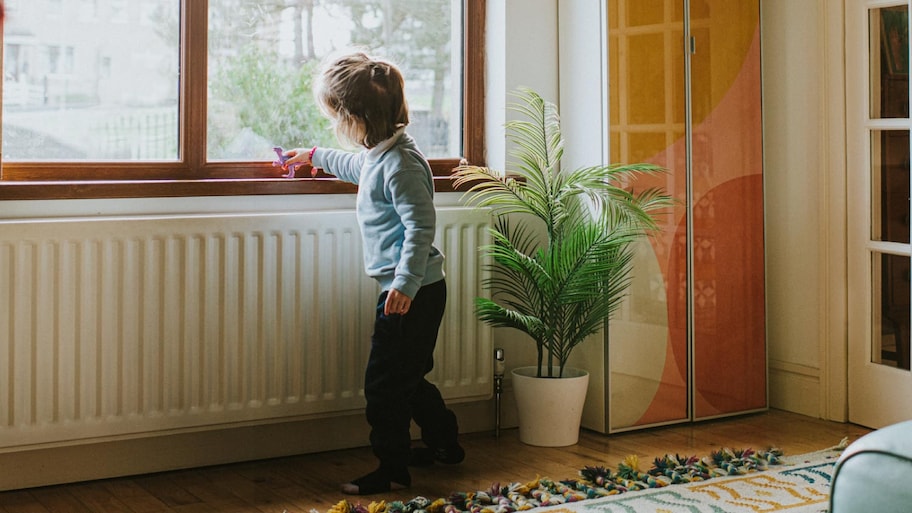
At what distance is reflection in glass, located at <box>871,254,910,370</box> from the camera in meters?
3.42

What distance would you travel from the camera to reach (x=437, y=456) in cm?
306

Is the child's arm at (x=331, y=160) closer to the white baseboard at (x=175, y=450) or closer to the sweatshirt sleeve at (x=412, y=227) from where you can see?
the sweatshirt sleeve at (x=412, y=227)

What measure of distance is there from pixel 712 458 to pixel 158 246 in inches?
65.3

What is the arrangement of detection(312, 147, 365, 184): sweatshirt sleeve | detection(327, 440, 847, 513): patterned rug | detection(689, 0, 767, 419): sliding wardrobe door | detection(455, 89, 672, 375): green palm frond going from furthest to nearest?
detection(689, 0, 767, 419): sliding wardrobe door < detection(455, 89, 672, 375): green palm frond < detection(312, 147, 365, 184): sweatshirt sleeve < detection(327, 440, 847, 513): patterned rug

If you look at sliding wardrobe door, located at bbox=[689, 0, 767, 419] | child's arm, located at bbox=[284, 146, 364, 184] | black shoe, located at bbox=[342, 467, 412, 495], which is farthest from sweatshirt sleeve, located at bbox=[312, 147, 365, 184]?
sliding wardrobe door, located at bbox=[689, 0, 767, 419]

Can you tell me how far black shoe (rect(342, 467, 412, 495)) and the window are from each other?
2.84 feet

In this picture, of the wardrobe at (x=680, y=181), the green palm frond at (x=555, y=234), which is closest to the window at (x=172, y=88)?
the green palm frond at (x=555, y=234)

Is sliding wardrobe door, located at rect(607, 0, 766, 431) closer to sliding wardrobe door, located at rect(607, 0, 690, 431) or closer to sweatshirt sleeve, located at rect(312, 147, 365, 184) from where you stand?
sliding wardrobe door, located at rect(607, 0, 690, 431)

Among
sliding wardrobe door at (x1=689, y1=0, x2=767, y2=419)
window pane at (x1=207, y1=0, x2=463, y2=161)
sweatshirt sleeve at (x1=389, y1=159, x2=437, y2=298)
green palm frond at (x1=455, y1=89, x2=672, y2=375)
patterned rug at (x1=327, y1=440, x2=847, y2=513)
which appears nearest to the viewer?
patterned rug at (x1=327, y1=440, x2=847, y2=513)

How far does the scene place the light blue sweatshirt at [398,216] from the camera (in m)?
2.72

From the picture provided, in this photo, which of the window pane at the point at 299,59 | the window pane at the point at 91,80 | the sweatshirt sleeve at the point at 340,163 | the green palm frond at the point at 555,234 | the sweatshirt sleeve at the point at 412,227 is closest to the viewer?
the sweatshirt sleeve at the point at 412,227

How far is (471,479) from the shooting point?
2914mm

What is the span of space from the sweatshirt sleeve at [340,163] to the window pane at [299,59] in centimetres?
18

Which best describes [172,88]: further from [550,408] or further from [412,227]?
[550,408]
